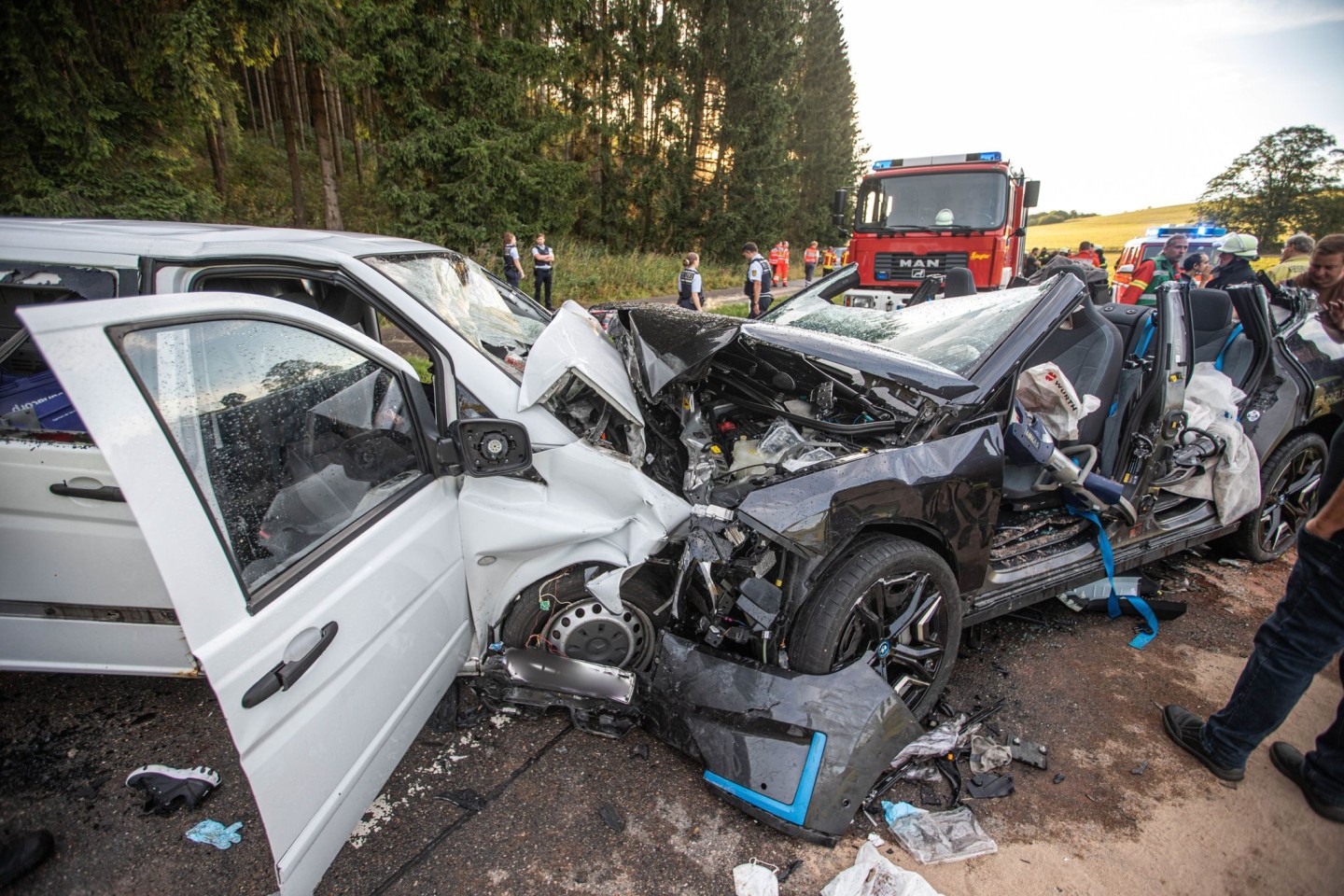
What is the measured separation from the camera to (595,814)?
7.16 feet

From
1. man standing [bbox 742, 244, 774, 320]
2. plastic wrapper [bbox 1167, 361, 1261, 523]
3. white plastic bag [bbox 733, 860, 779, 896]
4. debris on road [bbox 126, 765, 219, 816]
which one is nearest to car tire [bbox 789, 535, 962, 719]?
white plastic bag [bbox 733, 860, 779, 896]

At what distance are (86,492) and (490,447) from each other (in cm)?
132

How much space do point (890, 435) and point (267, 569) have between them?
7.12 ft

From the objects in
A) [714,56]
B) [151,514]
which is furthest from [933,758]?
[714,56]

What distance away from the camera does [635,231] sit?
23.9 meters

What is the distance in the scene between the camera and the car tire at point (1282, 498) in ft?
12.5

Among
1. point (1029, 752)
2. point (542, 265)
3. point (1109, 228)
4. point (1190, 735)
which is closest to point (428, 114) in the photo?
point (542, 265)

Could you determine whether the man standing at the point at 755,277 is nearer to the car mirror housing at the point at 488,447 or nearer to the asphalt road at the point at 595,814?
the asphalt road at the point at 595,814

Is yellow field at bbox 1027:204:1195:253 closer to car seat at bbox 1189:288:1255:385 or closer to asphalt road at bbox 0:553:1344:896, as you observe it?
car seat at bbox 1189:288:1255:385

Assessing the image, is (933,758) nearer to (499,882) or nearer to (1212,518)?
(499,882)

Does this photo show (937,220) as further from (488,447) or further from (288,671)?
(288,671)

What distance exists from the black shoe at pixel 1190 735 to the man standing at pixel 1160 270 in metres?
6.18

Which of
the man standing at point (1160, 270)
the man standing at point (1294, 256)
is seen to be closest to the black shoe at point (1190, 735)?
the man standing at point (1160, 270)

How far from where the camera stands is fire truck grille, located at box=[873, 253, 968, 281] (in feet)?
32.4
